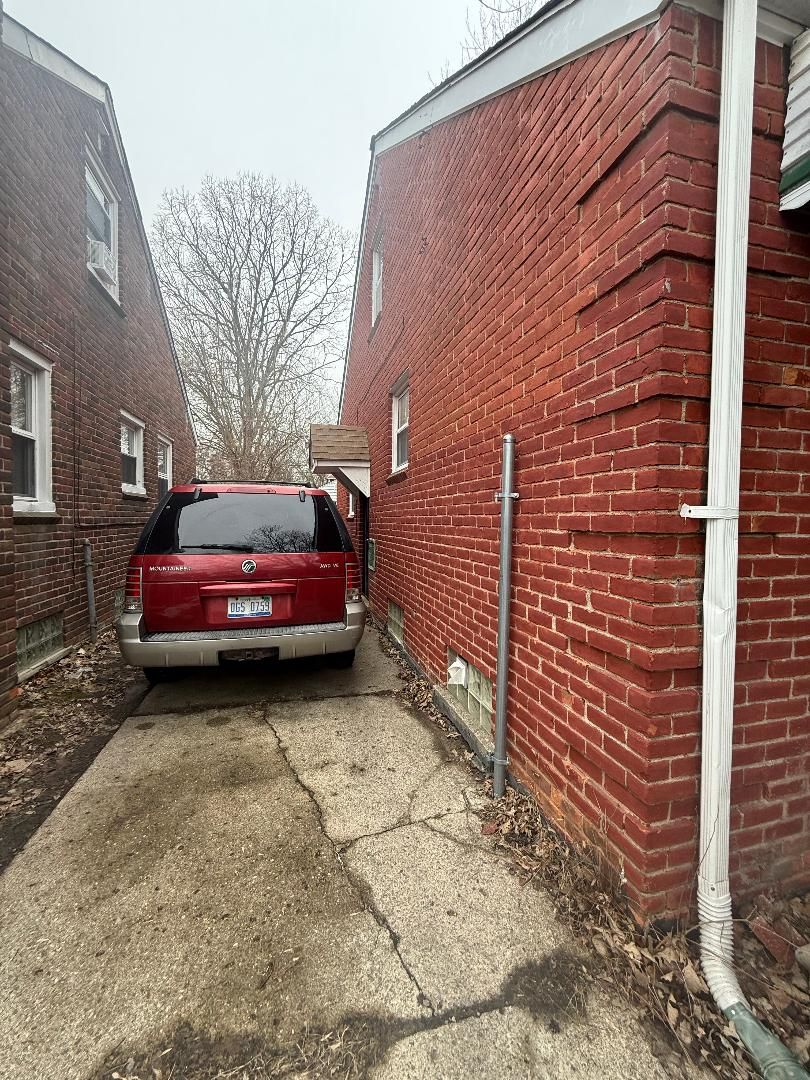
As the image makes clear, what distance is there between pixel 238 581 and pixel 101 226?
6.92m

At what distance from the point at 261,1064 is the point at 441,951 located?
0.65 m

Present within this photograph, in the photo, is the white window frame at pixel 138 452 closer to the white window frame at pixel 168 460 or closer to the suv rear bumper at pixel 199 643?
the white window frame at pixel 168 460

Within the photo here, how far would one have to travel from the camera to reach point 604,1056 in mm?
1345

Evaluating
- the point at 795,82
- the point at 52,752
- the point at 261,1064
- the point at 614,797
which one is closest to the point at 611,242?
the point at 795,82

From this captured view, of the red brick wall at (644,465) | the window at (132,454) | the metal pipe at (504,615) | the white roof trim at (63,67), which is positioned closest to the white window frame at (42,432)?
the window at (132,454)

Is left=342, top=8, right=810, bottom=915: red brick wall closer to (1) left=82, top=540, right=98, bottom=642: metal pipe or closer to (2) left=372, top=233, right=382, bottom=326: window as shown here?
(1) left=82, top=540, right=98, bottom=642: metal pipe

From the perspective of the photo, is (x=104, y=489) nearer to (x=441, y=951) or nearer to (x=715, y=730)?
(x=441, y=951)

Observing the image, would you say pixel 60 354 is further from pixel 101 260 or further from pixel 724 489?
pixel 724 489

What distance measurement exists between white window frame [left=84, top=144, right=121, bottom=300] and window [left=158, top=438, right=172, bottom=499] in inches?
132

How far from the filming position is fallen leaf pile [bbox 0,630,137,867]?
2545 millimetres

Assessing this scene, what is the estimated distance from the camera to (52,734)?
338cm

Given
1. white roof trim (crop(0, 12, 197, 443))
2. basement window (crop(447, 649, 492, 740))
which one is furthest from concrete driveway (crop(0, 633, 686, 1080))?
white roof trim (crop(0, 12, 197, 443))

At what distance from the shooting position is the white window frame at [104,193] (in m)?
6.23

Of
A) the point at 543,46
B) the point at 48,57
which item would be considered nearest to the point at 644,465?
the point at 543,46
